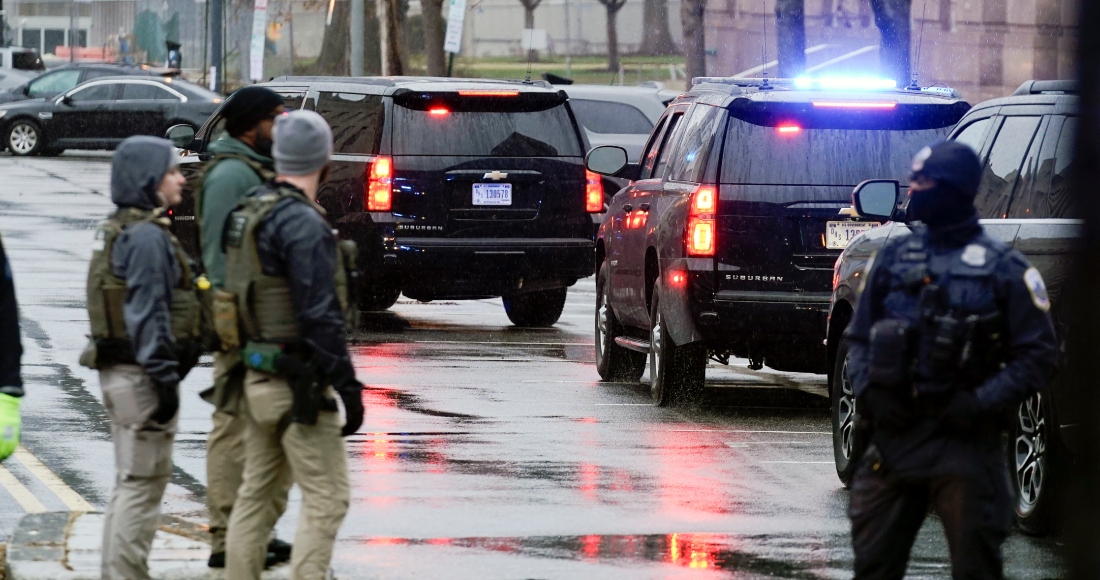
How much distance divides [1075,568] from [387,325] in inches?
508

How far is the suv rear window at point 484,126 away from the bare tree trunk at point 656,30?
122ft

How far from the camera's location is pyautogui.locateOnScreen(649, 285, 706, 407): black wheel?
11.4m

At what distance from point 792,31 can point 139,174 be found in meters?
18.8

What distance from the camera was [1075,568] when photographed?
357 centimetres

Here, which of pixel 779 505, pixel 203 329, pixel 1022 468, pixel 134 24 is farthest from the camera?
pixel 134 24

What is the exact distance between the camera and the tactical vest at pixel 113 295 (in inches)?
243

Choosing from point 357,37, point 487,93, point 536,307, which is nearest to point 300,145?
point 487,93

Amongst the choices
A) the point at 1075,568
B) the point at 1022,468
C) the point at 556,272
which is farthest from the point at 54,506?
the point at 556,272

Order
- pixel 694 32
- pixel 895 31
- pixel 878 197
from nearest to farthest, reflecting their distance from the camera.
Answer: pixel 878 197, pixel 895 31, pixel 694 32

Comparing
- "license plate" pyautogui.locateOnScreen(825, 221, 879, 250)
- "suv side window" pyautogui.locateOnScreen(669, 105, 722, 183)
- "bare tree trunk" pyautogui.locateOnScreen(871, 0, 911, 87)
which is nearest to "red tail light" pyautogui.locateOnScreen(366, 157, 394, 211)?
"suv side window" pyautogui.locateOnScreen(669, 105, 722, 183)

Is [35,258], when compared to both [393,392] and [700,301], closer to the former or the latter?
[393,392]

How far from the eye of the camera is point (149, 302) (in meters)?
6.04

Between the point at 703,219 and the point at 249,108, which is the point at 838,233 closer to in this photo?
the point at 703,219

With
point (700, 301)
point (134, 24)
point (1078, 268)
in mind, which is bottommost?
point (700, 301)
